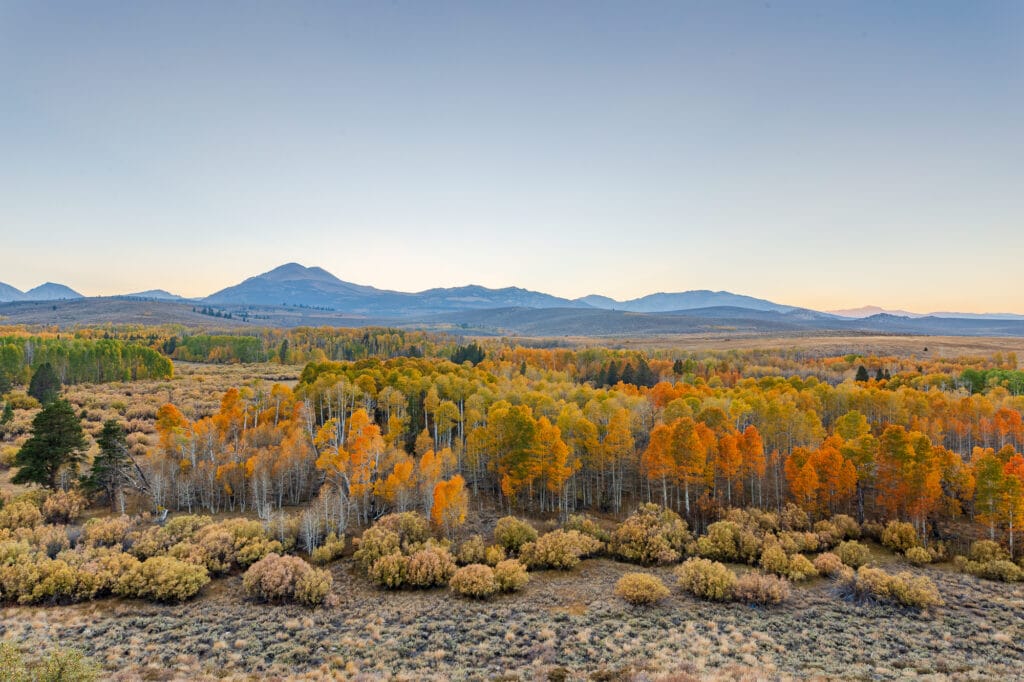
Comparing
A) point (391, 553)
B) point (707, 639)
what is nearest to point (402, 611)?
point (391, 553)

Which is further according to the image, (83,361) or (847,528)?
(83,361)

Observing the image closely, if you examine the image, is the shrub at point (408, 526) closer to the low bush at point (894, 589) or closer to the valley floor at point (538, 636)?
the valley floor at point (538, 636)

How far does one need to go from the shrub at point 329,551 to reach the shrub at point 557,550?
14249 millimetres

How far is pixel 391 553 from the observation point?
119 feet

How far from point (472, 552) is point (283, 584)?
13083mm

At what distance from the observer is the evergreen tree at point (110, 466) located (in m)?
42.2

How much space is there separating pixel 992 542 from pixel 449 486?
137 ft

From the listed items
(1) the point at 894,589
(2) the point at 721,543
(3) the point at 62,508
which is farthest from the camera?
(3) the point at 62,508

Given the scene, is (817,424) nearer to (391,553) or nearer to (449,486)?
(449,486)

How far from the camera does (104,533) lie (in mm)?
35656

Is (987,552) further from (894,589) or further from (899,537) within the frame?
(894,589)

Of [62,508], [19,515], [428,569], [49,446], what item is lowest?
[428,569]

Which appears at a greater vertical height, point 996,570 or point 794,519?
point 794,519

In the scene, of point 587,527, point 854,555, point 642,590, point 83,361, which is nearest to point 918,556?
point 854,555
